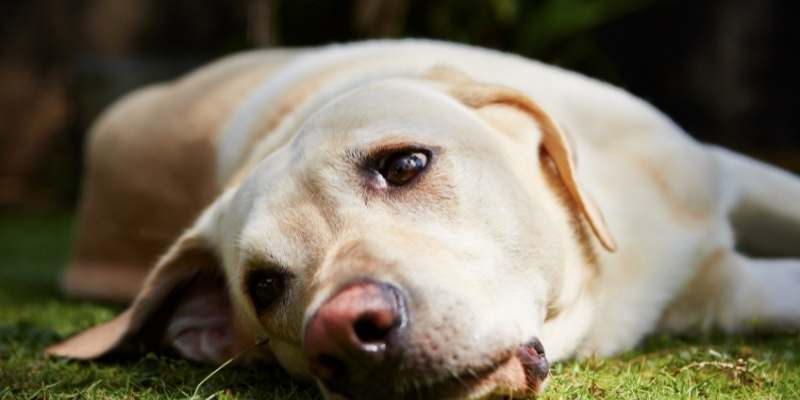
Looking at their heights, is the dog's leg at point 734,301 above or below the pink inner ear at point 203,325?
above

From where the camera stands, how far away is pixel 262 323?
268cm

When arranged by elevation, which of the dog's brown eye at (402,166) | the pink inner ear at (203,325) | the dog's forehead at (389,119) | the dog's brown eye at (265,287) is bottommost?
the pink inner ear at (203,325)

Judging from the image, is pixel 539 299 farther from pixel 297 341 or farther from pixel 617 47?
pixel 617 47

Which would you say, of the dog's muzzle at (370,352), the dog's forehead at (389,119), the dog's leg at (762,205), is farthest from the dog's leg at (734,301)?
the dog's muzzle at (370,352)

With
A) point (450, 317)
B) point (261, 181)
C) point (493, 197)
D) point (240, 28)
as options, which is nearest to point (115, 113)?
point (261, 181)

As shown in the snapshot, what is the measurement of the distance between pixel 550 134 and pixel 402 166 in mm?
566

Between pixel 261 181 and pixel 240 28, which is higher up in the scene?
pixel 261 181

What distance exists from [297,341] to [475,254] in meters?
0.54

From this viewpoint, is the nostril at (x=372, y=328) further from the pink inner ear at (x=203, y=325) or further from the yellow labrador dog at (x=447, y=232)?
the pink inner ear at (x=203, y=325)

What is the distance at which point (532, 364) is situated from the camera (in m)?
2.21

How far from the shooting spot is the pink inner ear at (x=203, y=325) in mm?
3045

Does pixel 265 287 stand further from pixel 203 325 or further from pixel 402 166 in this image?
pixel 203 325

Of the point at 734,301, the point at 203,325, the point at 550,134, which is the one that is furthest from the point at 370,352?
the point at 734,301

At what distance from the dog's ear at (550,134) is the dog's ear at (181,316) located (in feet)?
2.71
